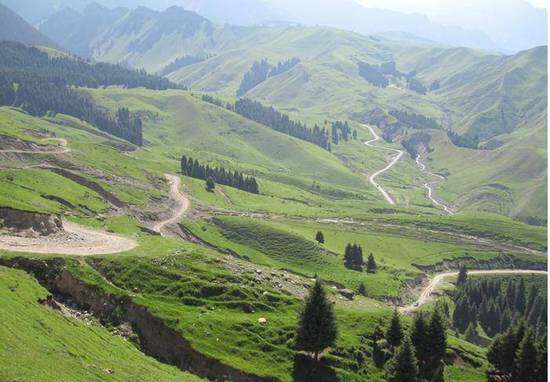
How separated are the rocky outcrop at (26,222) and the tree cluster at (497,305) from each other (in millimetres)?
107440

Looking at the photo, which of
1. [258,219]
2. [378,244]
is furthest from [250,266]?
[378,244]

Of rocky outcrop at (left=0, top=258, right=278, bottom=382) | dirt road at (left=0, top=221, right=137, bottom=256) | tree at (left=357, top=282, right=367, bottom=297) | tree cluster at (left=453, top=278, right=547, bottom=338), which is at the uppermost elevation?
dirt road at (left=0, top=221, right=137, bottom=256)

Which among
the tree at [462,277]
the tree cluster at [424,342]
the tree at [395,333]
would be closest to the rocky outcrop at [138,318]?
the tree cluster at [424,342]

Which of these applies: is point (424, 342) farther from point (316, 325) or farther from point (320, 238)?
point (320, 238)

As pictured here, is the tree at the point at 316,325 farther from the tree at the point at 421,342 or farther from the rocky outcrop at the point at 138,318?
the tree at the point at 421,342

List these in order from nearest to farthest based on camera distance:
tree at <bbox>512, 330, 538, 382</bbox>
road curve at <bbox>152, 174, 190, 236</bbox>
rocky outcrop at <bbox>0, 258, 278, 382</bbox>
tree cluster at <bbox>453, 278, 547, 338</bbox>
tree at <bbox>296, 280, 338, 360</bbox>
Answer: rocky outcrop at <bbox>0, 258, 278, 382</bbox>, tree at <bbox>296, 280, 338, 360</bbox>, tree at <bbox>512, 330, 538, 382</bbox>, tree cluster at <bbox>453, 278, 547, 338</bbox>, road curve at <bbox>152, 174, 190, 236</bbox>

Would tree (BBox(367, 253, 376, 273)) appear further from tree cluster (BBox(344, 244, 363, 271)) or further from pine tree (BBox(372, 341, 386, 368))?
pine tree (BBox(372, 341, 386, 368))

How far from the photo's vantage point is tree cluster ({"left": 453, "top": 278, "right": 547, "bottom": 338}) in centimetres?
14762

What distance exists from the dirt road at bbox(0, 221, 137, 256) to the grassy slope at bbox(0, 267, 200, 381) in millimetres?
12395

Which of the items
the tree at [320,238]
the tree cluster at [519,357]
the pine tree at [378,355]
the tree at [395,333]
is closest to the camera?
the tree cluster at [519,357]

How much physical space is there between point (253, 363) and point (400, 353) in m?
19.5

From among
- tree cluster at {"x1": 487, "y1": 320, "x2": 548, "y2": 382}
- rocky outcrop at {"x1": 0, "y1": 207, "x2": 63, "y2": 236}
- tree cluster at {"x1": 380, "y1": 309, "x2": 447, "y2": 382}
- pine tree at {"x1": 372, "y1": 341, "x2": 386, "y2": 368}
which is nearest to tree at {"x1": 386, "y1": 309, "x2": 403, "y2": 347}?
tree cluster at {"x1": 380, "y1": 309, "x2": 447, "y2": 382}

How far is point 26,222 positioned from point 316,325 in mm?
58874

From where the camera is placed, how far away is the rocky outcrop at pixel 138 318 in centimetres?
6969
